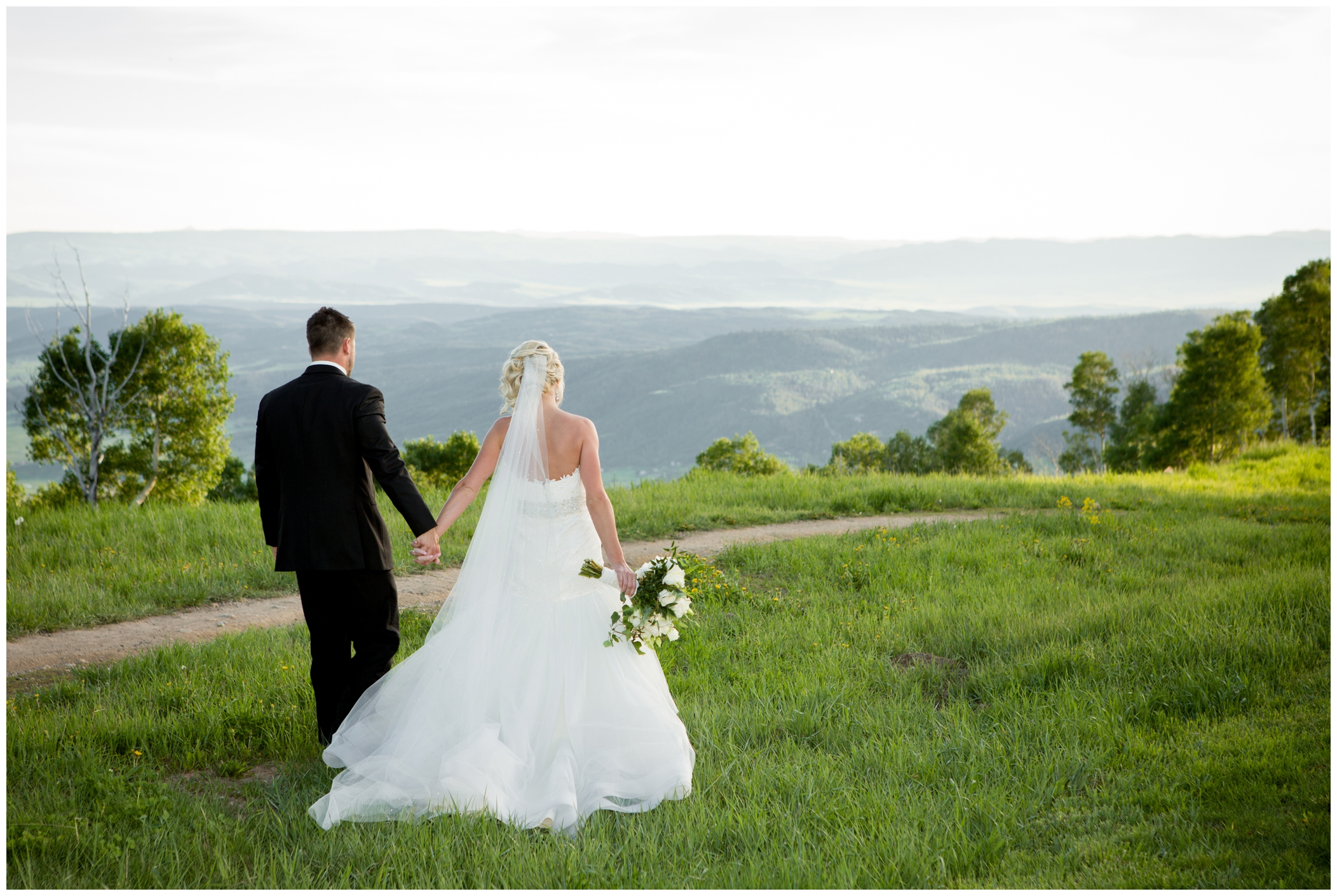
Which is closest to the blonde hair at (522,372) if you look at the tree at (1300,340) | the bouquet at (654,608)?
the bouquet at (654,608)

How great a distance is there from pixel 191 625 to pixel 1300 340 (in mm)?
40645

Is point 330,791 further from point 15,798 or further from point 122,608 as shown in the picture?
point 122,608

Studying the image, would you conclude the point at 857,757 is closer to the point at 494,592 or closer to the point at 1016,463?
the point at 494,592

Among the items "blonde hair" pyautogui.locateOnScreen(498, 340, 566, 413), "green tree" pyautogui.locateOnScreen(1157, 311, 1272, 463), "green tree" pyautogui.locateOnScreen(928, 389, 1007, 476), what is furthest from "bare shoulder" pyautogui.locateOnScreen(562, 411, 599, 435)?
"green tree" pyautogui.locateOnScreen(928, 389, 1007, 476)

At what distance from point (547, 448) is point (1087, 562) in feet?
21.9

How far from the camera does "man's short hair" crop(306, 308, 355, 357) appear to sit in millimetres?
4789

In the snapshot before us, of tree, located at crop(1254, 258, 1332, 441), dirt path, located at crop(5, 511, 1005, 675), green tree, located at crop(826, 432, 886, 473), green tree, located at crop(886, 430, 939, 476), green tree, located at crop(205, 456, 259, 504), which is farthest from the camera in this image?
green tree, located at crop(826, 432, 886, 473)

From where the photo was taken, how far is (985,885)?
3.63 metres

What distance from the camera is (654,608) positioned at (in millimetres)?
4750

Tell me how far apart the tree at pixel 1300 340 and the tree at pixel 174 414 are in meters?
42.5

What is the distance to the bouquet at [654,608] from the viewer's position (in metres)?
4.69

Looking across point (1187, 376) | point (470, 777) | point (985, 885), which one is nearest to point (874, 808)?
point (985, 885)

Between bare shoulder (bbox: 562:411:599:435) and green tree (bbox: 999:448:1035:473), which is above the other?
bare shoulder (bbox: 562:411:599:435)

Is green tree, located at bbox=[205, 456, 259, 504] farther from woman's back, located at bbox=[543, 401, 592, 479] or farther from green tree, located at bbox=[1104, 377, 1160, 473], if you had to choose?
green tree, located at bbox=[1104, 377, 1160, 473]
